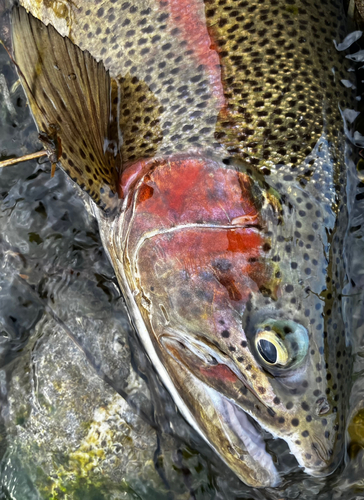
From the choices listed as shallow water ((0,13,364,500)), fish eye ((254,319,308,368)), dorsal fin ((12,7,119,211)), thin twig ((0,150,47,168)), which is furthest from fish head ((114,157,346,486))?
thin twig ((0,150,47,168))

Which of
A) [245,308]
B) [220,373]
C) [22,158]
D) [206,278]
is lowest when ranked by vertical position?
[220,373]

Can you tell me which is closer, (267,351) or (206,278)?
(267,351)

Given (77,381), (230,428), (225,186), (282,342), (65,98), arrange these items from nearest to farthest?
(282,342) → (225,186) → (230,428) → (65,98) → (77,381)

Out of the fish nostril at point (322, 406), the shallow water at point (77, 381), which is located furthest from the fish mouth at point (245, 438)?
the shallow water at point (77, 381)

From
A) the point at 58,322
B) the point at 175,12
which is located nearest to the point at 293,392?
the point at 58,322

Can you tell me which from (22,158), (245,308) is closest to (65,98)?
(22,158)

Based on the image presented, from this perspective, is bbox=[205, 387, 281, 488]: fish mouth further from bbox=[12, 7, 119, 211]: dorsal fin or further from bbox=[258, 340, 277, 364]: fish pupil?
bbox=[12, 7, 119, 211]: dorsal fin

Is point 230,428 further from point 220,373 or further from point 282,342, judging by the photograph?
point 282,342

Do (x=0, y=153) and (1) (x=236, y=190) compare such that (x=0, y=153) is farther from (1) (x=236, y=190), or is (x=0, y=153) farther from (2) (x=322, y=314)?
(2) (x=322, y=314)
